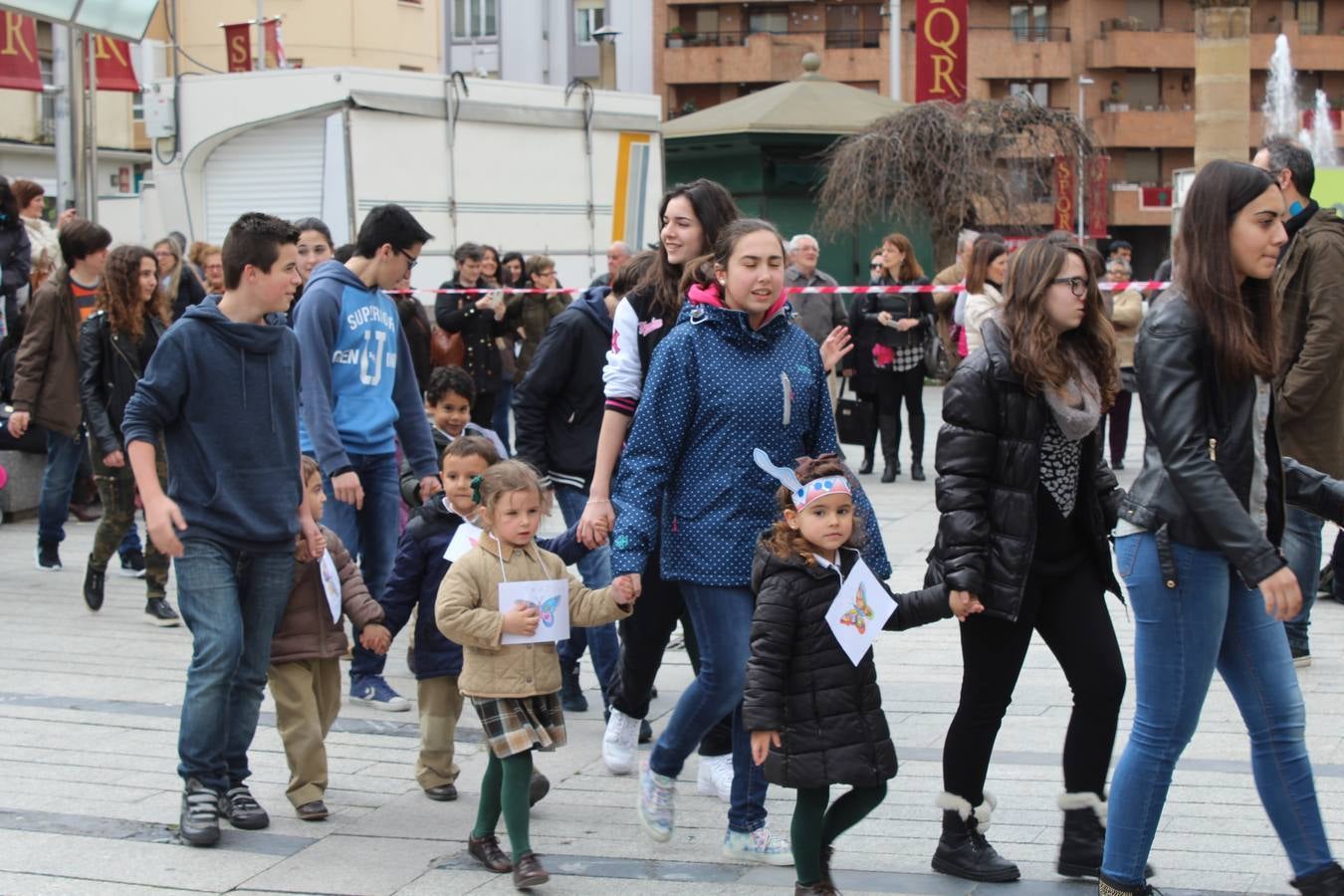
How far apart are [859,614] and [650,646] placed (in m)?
1.53

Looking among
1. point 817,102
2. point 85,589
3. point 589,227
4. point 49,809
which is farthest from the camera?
point 817,102

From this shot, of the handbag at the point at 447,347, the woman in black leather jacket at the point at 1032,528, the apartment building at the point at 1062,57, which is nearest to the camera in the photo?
the woman in black leather jacket at the point at 1032,528

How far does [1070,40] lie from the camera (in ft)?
223

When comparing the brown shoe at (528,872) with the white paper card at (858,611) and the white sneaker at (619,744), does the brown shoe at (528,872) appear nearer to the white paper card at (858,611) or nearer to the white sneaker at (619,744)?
the white paper card at (858,611)

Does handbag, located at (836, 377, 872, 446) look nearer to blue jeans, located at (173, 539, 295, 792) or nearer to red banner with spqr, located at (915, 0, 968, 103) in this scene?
blue jeans, located at (173, 539, 295, 792)

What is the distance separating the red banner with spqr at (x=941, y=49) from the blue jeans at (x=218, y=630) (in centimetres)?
2833

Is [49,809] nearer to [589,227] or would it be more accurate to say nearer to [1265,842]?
[1265,842]

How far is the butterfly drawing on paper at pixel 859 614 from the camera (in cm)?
481

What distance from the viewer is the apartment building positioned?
6700 centimetres

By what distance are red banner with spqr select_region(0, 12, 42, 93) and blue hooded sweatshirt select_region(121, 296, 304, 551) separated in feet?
39.3

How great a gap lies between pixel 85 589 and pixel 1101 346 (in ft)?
20.8

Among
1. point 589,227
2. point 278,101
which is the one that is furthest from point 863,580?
point 589,227

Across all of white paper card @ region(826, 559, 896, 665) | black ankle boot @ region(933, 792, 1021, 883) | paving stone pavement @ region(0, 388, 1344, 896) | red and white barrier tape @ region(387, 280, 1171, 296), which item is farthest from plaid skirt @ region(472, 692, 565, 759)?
red and white barrier tape @ region(387, 280, 1171, 296)

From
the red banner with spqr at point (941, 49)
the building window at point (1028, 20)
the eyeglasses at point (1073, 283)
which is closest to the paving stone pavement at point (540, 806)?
the eyeglasses at point (1073, 283)
